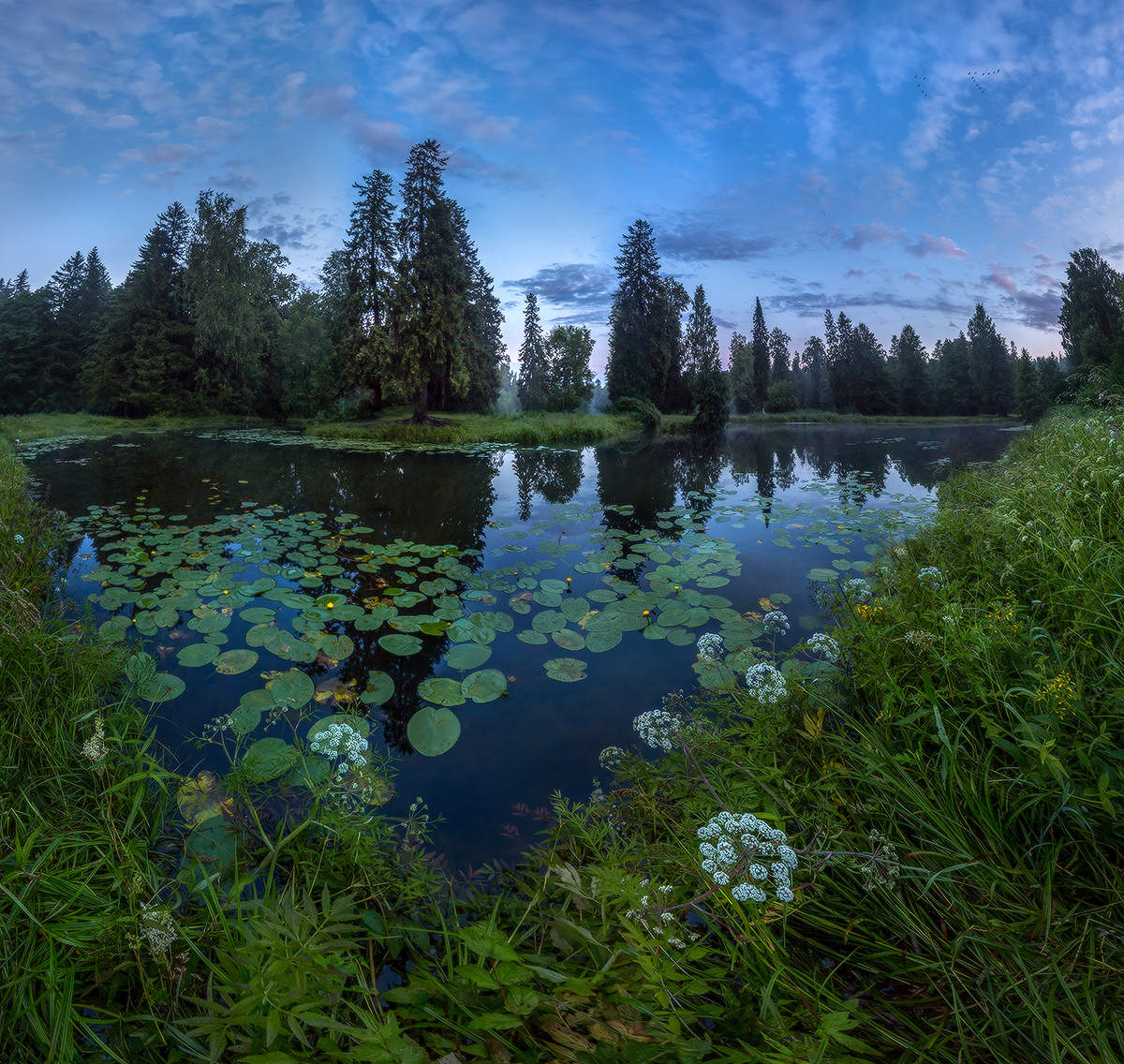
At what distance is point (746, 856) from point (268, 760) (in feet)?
8.60

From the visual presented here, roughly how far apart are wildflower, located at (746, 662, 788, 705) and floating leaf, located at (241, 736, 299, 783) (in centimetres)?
254

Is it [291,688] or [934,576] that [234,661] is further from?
[934,576]

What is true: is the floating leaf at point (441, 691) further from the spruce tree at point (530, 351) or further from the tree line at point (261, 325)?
the spruce tree at point (530, 351)

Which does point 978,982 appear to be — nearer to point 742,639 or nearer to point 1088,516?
point 742,639

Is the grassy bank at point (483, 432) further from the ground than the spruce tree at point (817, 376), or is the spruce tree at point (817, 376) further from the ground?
the spruce tree at point (817, 376)

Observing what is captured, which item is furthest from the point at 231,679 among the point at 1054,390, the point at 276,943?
the point at 1054,390

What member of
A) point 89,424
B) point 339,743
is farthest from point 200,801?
point 89,424

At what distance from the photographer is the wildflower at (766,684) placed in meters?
2.57

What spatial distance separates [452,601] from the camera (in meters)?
5.04

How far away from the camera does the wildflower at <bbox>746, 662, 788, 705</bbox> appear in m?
2.57

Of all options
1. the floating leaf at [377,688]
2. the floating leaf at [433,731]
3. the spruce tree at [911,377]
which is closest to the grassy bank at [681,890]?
the floating leaf at [433,731]

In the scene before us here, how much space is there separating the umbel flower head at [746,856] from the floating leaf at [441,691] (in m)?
2.37

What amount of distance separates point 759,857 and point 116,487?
44.6 feet

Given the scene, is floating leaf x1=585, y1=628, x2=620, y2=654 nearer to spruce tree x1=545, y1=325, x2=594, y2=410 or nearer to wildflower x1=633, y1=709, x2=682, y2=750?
wildflower x1=633, y1=709, x2=682, y2=750
